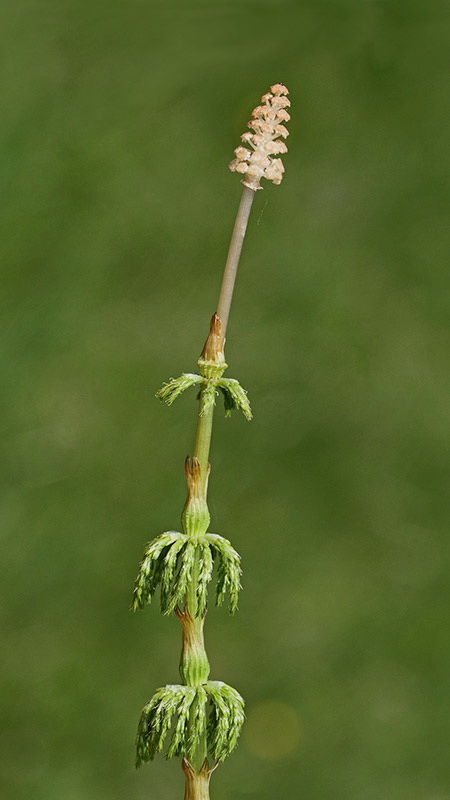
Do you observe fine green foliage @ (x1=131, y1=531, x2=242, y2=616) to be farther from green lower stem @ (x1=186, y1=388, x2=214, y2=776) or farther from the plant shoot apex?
the plant shoot apex

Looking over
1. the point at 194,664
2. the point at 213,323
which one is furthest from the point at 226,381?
the point at 194,664

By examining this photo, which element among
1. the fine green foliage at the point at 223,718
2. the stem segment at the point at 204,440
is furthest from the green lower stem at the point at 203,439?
the fine green foliage at the point at 223,718

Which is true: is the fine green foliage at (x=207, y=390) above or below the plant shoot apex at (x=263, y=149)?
below

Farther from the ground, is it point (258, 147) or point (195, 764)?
point (258, 147)

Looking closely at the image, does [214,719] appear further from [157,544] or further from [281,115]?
[281,115]

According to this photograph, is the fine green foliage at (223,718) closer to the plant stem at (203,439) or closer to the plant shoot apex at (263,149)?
the plant stem at (203,439)

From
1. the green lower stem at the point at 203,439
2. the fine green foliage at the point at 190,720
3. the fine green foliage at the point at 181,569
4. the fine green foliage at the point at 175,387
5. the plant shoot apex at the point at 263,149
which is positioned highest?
the plant shoot apex at the point at 263,149

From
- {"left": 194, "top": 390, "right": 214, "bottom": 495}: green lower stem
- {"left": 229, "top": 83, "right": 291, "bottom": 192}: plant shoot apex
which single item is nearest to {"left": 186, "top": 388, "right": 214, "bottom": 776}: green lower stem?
{"left": 194, "top": 390, "right": 214, "bottom": 495}: green lower stem

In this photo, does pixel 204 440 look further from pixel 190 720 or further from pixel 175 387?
pixel 190 720
